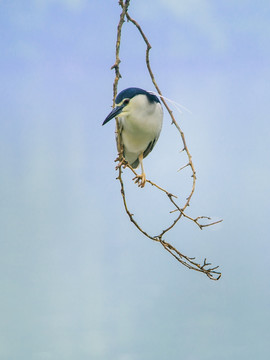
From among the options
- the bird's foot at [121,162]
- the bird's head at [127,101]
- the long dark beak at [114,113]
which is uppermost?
the bird's head at [127,101]

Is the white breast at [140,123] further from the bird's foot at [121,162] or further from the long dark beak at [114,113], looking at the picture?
the bird's foot at [121,162]

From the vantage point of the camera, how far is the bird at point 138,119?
1844mm

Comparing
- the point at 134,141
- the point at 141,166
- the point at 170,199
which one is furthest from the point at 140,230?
the point at 141,166

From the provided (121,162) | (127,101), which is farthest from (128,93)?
(121,162)

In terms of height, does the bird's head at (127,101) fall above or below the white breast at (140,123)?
below

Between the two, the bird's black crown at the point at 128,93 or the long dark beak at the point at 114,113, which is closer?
the long dark beak at the point at 114,113

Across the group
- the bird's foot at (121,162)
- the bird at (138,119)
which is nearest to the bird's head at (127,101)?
the bird at (138,119)

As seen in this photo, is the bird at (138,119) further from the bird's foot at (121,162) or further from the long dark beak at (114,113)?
the bird's foot at (121,162)

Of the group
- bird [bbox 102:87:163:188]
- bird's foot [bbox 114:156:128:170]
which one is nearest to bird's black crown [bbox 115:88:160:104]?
bird [bbox 102:87:163:188]

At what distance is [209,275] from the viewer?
1686 mm

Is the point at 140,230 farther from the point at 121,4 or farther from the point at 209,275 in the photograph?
the point at 121,4

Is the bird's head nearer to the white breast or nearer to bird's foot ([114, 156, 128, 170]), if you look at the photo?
the white breast

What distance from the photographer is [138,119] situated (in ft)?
6.54

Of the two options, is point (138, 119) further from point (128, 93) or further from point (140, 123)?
point (128, 93)
